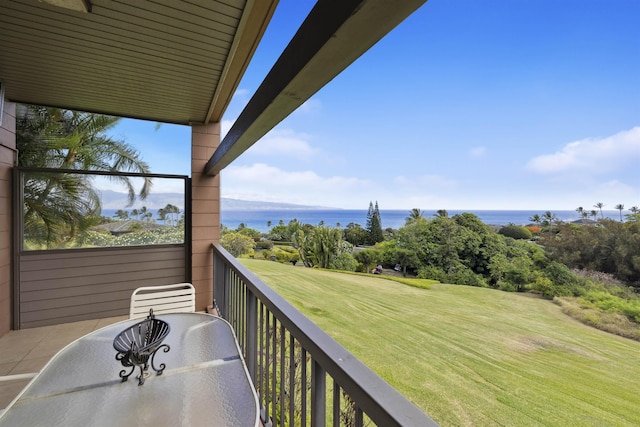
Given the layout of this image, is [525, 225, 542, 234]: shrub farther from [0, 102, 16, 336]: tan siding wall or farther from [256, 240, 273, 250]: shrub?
[0, 102, 16, 336]: tan siding wall

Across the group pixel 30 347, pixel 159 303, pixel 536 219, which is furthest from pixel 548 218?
pixel 30 347

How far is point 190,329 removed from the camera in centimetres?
181

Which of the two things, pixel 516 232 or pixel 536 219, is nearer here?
pixel 536 219

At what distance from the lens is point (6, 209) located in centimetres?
326

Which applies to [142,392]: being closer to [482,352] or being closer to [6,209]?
[6,209]

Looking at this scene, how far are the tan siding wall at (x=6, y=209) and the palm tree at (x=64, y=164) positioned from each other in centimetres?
19

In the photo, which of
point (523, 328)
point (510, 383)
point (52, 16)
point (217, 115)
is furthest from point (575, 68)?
point (52, 16)

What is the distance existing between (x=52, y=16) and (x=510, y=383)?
7.99m

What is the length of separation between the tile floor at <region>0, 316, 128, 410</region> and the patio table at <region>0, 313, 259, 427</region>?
1.65 meters

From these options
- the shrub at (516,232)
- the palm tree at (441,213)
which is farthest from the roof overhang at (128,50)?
the palm tree at (441,213)

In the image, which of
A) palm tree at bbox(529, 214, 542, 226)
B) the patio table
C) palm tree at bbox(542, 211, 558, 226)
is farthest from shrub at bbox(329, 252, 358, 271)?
the patio table

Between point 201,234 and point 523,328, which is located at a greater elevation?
point 201,234

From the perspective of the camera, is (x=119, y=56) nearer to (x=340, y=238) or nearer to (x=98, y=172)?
(x=98, y=172)

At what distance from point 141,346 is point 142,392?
0.79 ft
